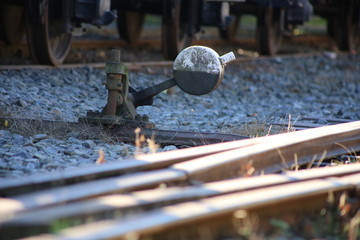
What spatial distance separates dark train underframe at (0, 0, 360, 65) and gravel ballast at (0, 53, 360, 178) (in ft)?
2.08

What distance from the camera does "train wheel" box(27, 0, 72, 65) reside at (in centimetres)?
836

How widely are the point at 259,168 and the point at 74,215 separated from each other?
151 cm

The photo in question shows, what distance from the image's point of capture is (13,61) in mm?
9086

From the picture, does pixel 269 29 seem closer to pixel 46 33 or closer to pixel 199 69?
pixel 46 33

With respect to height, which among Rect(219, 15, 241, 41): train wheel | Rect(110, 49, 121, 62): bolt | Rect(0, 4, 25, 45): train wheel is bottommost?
Rect(219, 15, 241, 41): train wheel

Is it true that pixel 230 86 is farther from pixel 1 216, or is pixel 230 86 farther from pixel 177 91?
pixel 1 216

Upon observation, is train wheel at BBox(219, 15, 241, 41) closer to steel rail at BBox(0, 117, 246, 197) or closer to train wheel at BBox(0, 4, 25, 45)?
train wheel at BBox(0, 4, 25, 45)

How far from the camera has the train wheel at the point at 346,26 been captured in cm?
1611

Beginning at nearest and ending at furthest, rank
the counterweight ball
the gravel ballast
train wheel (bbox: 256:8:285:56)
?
1. the gravel ballast
2. the counterweight ball
3. train wheel (bbox: 256:8:285:56)

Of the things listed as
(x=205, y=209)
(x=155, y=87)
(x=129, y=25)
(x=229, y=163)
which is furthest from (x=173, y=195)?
(x=129, y=25)

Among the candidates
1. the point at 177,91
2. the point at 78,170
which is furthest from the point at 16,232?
the point at 177,91

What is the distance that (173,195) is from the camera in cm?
249

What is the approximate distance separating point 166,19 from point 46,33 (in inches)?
117

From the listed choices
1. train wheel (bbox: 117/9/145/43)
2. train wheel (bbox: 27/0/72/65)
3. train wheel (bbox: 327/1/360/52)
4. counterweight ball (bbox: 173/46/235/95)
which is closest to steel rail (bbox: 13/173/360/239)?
counterweight ball (bbox: 173/46/235/95)
